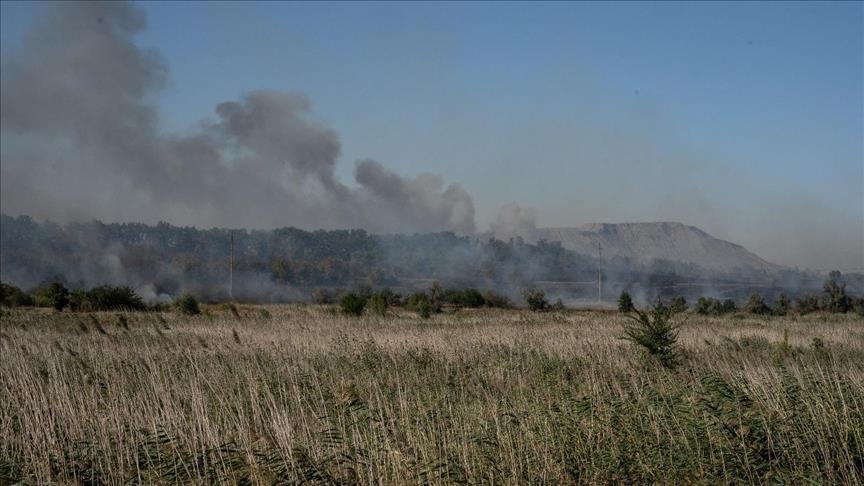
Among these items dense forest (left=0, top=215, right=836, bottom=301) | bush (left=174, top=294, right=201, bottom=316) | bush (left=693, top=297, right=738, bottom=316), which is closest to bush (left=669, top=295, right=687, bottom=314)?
bush (left=693, top=297, right=738, bottom=316)

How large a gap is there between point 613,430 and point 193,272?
110739mm

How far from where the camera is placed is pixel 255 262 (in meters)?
126

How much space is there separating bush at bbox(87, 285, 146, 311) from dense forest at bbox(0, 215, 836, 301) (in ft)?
83.6

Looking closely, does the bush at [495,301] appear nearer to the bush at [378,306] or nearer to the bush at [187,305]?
the bush at [378,306]

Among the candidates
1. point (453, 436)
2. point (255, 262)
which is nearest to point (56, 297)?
point (453, 436)

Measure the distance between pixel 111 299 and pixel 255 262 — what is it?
86350 mm

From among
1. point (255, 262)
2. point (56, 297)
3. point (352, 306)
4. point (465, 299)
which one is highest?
point (255, 262)

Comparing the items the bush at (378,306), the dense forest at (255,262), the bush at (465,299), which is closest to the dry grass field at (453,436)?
the bush at (378,306)

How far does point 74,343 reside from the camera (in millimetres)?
17594

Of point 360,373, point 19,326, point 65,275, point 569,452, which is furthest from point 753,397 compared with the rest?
point 65,275

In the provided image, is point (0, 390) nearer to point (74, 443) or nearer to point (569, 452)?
point (74, 443)

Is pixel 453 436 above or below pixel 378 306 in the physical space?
below

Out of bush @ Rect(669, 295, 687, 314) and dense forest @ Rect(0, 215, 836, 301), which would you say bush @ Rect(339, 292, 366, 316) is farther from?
dense forest @ Rect(0, 215, 836, 301)

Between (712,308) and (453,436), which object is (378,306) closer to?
(712,308)
